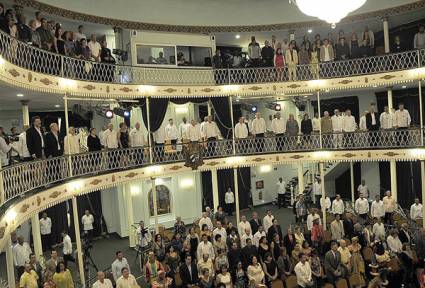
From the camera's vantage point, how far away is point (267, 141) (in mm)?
19812

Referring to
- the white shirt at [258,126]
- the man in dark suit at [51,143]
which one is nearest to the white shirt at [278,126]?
the white shirt at [258,126]

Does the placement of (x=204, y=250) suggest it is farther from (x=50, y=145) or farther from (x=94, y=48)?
(x=94, y=48)

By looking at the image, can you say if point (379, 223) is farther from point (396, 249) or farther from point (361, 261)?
point (361, 261)

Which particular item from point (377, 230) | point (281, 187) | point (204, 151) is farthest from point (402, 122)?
point (281, 187)

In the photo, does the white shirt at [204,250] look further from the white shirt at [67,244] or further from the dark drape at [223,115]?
the dark drape at [223,115]

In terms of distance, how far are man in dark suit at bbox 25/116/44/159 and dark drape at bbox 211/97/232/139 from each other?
9.52 meters

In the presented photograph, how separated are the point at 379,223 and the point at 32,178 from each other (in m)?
11.6

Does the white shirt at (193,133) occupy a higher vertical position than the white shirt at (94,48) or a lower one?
lower

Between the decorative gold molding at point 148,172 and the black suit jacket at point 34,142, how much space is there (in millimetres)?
1112

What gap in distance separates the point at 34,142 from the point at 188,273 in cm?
589

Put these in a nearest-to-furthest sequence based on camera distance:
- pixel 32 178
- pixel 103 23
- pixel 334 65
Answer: pixel 32 178 → pixel 103 23 → pixel 334 65

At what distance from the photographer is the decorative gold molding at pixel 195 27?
52.1 feet

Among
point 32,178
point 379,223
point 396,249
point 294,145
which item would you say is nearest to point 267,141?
point 294,145

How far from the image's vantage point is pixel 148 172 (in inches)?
680
